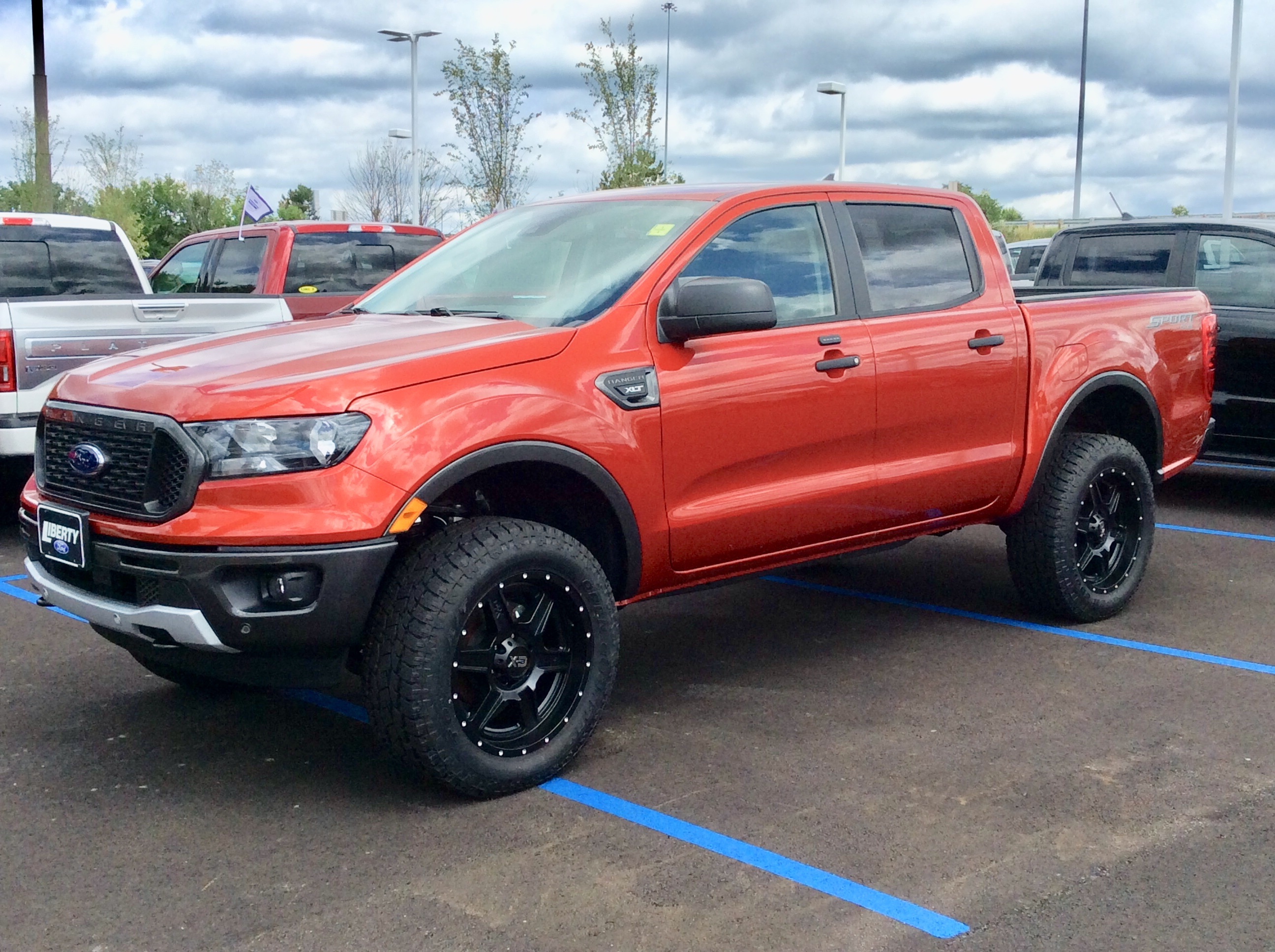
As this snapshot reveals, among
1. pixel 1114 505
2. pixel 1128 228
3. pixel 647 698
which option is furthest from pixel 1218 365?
pixel 647 698

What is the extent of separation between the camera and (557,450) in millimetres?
4160

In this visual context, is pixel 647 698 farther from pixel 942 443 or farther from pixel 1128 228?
pixel 1128 228

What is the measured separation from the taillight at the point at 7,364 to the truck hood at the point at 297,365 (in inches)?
125

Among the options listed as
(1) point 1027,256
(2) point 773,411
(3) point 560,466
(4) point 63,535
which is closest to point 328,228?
(2) point 773,411

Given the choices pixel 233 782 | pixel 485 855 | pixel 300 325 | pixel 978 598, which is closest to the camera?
pixel 485 855

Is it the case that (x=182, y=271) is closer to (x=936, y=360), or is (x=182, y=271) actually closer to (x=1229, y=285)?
(x=1229, y=285)

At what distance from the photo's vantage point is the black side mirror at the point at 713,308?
4387mm

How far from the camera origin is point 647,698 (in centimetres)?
512

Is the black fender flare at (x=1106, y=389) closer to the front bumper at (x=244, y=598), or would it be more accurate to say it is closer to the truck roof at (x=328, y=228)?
the front bumper at (x=244, y=598)

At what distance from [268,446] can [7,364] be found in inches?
169

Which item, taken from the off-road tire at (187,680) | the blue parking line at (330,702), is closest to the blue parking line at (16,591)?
the off-road tire at (187,680)

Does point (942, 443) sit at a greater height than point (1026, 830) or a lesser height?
greater

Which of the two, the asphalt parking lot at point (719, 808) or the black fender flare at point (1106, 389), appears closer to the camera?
the asphalt parking lot at point (719, 808)

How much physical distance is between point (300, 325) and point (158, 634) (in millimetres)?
1444
